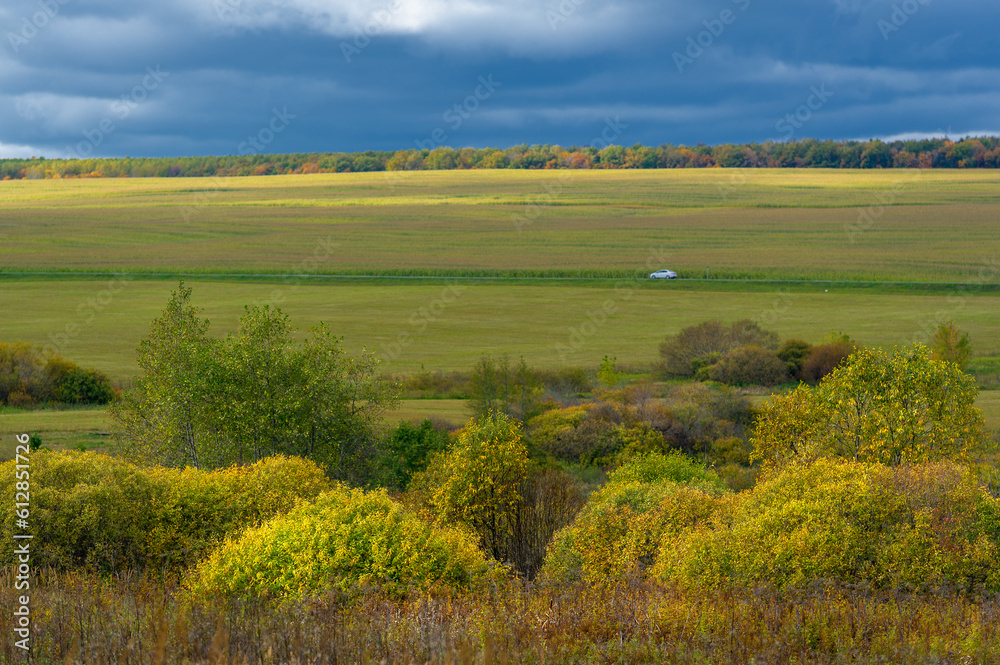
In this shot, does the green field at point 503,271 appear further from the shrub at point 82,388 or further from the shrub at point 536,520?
the shrub at point 536,520

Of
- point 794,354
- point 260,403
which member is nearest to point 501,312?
point 794,354

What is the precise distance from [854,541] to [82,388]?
54336 millimetres

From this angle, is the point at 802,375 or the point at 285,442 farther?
the point at 802,375

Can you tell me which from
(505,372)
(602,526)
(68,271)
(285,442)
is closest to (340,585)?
(602,526)

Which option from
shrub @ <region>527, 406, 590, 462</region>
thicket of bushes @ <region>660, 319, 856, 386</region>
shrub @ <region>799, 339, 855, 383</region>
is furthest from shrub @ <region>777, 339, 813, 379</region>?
shrub @ <region>527, 406, 590, 462</region>

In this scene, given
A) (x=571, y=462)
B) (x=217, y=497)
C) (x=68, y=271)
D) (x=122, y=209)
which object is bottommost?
(x=571, y=462)

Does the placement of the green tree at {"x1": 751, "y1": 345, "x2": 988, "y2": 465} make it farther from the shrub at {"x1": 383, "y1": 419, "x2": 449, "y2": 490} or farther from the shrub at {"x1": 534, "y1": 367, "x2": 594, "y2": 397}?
the shrub at {"x1": 534, "y1": 367, "x2": 594, "y2": 397}

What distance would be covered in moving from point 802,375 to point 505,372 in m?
24.5

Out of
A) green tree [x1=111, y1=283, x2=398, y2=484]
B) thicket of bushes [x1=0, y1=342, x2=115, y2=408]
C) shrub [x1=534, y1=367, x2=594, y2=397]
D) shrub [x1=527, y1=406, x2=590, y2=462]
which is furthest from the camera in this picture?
shrub [x1=534, y1=367, x2=594, y2=397]

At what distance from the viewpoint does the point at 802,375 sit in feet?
209

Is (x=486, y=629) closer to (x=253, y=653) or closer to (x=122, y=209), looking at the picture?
(x=253, y=653)

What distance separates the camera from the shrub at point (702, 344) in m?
67.6

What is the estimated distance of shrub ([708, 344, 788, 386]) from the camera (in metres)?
62.4

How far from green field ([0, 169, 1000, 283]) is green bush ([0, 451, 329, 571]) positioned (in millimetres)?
101818
